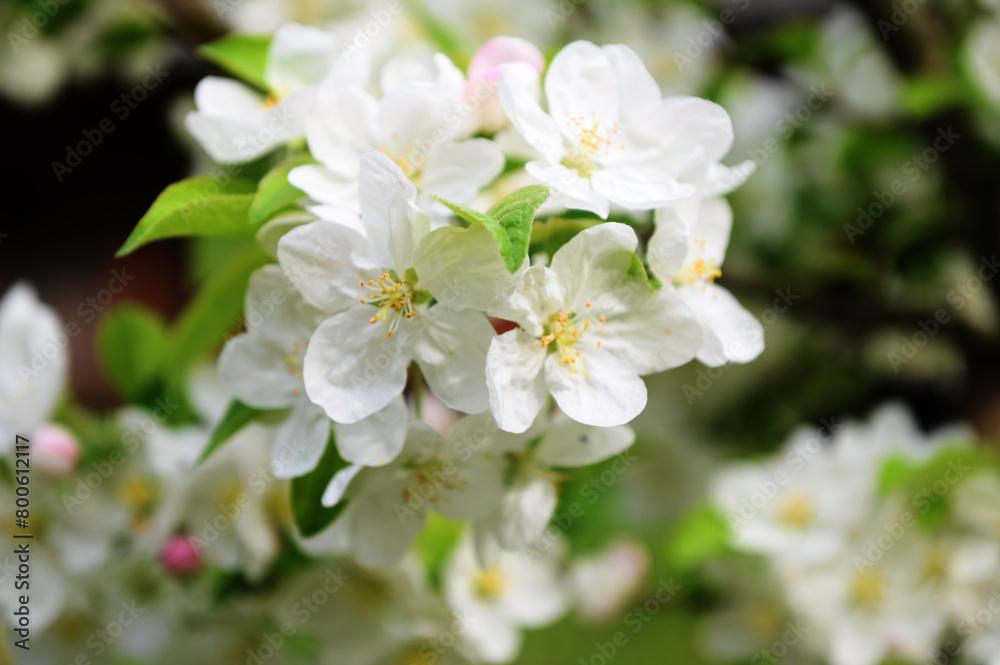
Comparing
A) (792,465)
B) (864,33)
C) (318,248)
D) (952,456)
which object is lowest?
(792,465)

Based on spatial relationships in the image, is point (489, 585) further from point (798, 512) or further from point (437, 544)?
point (798, 512)

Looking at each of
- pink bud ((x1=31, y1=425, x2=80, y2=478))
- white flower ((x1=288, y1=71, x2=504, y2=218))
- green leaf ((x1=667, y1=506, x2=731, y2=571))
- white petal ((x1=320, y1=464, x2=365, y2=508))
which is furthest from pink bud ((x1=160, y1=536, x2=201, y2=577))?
green leaf ((x1=667, y1=506, x2=731, y2=571))

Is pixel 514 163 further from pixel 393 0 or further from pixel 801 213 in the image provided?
pixel 801 213

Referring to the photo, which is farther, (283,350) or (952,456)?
(952,456)

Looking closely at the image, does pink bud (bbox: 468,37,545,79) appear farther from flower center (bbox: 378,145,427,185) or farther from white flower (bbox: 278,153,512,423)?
white flower (bbox: 278,153,512,423)

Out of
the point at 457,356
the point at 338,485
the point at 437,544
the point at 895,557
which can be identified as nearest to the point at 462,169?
the point at 457,356

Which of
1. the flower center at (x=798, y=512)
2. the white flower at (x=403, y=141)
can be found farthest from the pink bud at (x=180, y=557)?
the flower center at (x=798, y=512)

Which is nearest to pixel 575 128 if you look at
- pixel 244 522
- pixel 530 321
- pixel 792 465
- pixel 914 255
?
pixel 530 321
